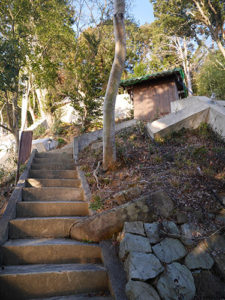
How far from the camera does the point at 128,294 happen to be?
7.16ft

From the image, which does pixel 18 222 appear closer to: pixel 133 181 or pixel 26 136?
pixel 133 181

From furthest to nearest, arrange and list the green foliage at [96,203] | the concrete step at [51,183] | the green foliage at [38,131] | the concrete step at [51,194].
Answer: the green foliage at [38,131], the concrete step at [51,183], the concrete step at [51,194], the green foliage at [96,203]

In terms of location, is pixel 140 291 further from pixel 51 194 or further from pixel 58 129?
pixel 58 129

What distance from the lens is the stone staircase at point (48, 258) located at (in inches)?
96.8

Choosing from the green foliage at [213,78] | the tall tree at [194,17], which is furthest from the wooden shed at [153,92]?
the green foliage at [213,78]

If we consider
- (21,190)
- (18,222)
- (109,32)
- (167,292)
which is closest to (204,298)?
(167,292)

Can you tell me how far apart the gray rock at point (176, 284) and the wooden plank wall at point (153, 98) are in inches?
346

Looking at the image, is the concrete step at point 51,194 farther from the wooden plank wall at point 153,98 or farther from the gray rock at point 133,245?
the wooden plank wall at point 153,98

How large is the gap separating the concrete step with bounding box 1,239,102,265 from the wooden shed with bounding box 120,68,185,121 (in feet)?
28.0

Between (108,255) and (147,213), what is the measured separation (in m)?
0.83

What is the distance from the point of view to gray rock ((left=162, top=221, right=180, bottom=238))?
113 inches

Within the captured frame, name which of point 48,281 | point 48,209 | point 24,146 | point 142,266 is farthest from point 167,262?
point 24,146

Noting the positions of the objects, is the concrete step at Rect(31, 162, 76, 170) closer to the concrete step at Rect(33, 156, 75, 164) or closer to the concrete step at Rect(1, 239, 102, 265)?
the concrete step at Rect(33, 156, 75, 164)

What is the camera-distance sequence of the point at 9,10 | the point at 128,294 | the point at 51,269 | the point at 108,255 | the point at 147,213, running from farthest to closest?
1. the point at 9,10
2. the point at 147,213
3. the point at 108,255
4. the point at 51,269
5. the point at 128,294
